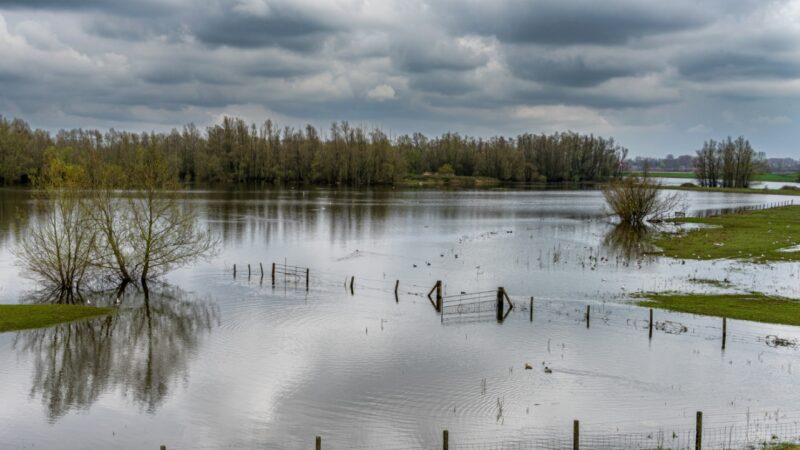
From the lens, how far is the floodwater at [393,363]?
2528 cm

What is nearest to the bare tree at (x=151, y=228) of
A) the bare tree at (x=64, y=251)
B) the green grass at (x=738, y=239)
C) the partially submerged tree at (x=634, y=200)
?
the bare tree at (x=64, y=251)

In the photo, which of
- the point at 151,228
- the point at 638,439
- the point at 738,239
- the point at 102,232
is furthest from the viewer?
the point at 738,239

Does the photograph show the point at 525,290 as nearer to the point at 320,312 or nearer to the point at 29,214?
the point at 320,312

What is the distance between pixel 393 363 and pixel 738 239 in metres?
59.1

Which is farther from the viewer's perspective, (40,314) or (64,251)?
(64,251)

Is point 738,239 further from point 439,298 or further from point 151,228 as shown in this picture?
point 151,228

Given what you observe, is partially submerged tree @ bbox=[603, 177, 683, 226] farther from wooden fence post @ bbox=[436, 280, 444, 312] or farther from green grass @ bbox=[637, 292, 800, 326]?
wooden fence post @ bbox=[436, 280, 444, 312]

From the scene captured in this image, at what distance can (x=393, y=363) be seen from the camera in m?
32.5

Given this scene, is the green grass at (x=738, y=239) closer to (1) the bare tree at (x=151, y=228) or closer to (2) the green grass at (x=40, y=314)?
(1) the bare tree at (x=151, y=228)

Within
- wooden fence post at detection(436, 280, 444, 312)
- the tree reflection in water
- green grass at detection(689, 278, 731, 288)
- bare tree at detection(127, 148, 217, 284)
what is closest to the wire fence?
the tree reflection in water

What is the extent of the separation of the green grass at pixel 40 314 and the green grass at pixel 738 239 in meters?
53.7

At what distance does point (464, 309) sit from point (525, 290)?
7.59m

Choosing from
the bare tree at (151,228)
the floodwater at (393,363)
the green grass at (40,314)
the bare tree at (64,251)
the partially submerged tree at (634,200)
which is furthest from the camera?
the partially submerged tree at (634,200)

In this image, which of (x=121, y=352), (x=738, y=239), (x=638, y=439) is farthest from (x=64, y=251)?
(x=738, y=239)
